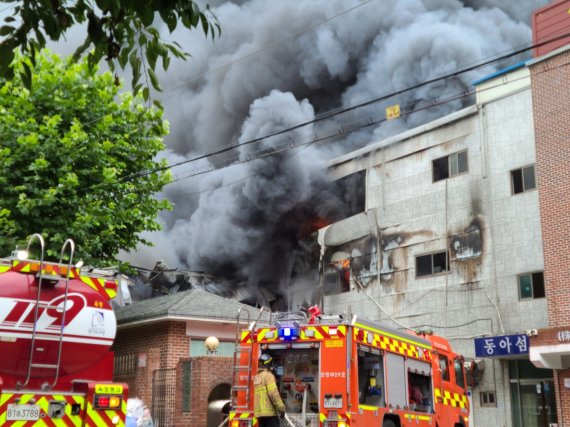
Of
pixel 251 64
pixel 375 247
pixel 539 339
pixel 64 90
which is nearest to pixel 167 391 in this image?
pixel 64 90

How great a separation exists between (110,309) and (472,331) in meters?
17.9

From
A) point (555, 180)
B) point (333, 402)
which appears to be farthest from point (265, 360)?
point (555, 180)

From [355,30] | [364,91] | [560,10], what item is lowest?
[560,10]

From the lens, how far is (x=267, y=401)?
38.0 ft

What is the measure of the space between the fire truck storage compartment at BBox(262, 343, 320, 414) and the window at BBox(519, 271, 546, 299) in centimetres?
1245

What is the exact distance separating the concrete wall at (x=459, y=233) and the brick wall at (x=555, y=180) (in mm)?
2570

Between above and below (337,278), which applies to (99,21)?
below

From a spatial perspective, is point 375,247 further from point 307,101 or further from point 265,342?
point 265,342

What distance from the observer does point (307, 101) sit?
116 ft

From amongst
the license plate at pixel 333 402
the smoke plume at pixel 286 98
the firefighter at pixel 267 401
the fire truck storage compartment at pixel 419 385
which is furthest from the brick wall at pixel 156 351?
the smoke plume at pixel 286 98

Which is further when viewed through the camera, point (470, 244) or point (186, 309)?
point (470, 244)

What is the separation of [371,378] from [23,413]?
22.3ft

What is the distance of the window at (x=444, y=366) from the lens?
15.0m

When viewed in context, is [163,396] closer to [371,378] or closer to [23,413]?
[371,378]
